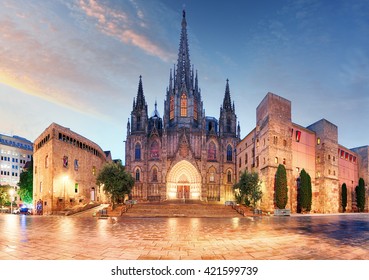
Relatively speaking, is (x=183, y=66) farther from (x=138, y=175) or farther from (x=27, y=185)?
(x=27, y=185)

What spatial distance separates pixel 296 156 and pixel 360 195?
60.0ft

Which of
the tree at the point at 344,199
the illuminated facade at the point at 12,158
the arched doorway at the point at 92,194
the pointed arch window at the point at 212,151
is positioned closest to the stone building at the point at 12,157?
the illuminated facade at the point at 12,158

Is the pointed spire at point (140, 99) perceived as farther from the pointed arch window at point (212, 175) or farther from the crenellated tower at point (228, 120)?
the pointed arch window at point (212, 175)

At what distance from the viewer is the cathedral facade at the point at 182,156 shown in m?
51.0

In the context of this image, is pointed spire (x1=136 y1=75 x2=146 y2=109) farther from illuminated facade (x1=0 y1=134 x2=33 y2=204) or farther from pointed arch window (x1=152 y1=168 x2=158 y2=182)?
illuminated facade (x1=0 y1=134 x2=33 y2=204)

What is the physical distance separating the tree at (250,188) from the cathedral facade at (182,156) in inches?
734

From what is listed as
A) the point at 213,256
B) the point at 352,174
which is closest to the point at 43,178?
the point at 213,256

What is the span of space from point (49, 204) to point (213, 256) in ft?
91.4

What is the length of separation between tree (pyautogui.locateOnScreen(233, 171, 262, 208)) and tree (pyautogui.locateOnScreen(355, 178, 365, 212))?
73.4 ft

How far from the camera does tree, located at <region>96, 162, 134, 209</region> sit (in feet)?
105

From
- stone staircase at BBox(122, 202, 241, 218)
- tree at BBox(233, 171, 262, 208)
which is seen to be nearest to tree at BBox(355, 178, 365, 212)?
tree at BBox(233, 171, 262, 208)

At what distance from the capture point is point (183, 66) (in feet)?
193

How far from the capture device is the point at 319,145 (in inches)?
1479

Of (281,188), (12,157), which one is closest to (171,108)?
(281,188)
